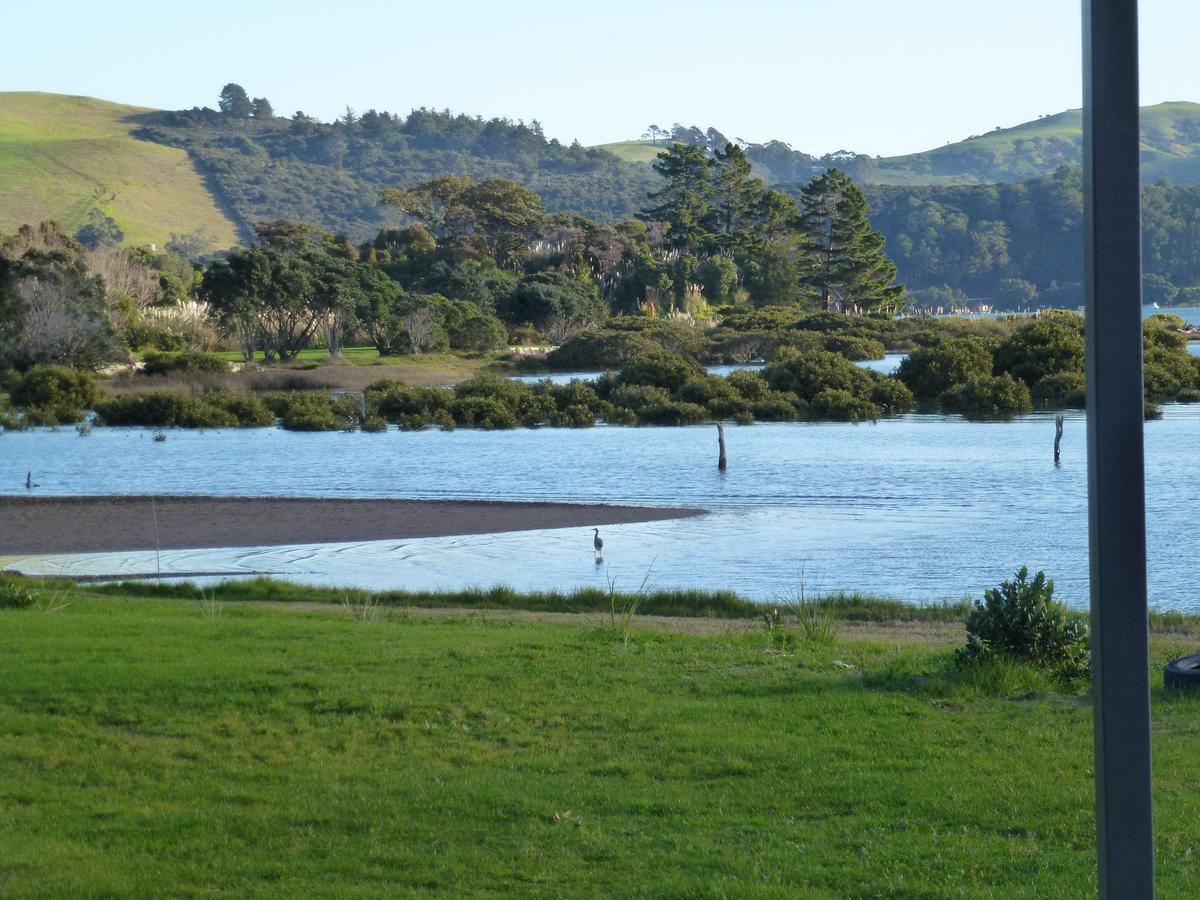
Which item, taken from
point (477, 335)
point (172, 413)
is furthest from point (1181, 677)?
point (477, 335)

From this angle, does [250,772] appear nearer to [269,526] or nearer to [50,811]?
[50,811]

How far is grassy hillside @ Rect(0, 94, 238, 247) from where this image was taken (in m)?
140

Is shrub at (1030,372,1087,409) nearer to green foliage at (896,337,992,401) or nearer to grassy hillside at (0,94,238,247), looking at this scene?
green foliage at (896,337,992,401)

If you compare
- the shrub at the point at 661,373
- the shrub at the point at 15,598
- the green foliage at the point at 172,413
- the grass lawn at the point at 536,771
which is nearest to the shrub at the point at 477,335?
the shrub at the point at 661,373

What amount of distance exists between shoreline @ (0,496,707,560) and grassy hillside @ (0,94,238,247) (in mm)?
108737

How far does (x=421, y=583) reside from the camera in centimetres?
1997

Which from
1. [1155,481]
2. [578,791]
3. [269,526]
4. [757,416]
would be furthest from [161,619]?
[757,416]

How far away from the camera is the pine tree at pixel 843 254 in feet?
285

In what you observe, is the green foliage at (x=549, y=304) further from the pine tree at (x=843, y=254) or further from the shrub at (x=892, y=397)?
the shrub at (x=892, y=397)

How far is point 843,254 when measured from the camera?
88.3 meters

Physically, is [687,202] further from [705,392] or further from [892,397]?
[892,397]

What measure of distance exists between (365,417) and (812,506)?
24.8 meters

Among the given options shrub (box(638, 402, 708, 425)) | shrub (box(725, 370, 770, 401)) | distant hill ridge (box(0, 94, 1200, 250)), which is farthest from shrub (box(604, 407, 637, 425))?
distant hill ridge (box(0, 94, 1200, 250))

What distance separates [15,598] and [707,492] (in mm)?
20980
